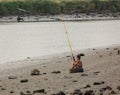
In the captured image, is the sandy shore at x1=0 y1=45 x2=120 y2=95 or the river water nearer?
the sandy shore at x1=0 y1=45 x2=120 y2=95

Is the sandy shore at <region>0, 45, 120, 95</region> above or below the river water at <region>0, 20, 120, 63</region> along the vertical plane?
above

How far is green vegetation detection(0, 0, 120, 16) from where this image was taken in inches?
3488

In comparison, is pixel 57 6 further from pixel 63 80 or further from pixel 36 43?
pixel 63 80

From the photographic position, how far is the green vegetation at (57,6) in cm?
8861

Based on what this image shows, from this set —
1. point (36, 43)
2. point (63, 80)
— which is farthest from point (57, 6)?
point (63, 80)

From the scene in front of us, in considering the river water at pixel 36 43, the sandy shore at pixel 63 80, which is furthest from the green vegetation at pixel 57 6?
the sandy shore at pixel 63 80

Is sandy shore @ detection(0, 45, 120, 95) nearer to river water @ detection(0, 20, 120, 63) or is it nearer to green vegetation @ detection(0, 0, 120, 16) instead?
river water @ detection(0, 20, 120, 63)

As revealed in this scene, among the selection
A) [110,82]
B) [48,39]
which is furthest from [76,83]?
[48,39]

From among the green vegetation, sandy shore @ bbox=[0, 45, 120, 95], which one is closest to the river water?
sandy shore @ bbox=[0, 45, 120, 95]

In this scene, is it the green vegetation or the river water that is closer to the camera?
the river water

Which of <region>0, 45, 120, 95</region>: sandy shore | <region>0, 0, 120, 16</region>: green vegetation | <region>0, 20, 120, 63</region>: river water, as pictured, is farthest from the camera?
<region>0, 0, 120, 16</region>: green vegetation

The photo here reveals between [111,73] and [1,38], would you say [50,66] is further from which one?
[1,38]

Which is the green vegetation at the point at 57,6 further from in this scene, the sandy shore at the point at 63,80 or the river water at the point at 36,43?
the sandy shore at the point at 63,80

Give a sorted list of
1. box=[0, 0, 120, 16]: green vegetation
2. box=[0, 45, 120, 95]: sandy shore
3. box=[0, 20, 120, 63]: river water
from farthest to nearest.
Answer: box=[0, 0, 120, 16]: green vegetation → box=[0, 20, 120, 63]: river water → box=[0, 45, 120, 95]: sandy shore
